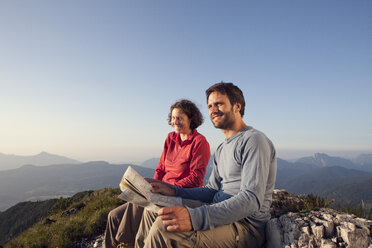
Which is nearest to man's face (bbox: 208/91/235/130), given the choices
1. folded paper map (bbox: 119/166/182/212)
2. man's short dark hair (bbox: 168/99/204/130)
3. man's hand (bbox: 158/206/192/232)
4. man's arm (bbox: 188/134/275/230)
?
man's arm (bbox: 188/134/275/230)

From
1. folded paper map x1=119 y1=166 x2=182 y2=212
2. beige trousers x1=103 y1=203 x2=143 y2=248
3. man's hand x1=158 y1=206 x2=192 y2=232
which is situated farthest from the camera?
beige trousers x1=103 y1=203 x2=143 y2=248

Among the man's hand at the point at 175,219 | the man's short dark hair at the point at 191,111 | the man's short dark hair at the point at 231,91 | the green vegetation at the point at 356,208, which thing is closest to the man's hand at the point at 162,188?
the man's hand at the point at 175,219

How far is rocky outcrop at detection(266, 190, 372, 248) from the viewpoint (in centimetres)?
239

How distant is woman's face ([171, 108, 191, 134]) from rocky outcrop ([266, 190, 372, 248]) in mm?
2479

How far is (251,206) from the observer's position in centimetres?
220

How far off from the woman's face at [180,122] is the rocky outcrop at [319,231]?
248cm

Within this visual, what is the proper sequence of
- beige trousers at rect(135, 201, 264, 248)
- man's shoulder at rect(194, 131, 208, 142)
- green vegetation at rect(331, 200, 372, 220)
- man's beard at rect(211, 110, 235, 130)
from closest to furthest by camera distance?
beige trousers at rect(135, 201, 264, 248) < man's beard at rect(211, 110, 235, 130) < green vegetation at rect(331, 200, 372, 220) < man's shoulder at rect(194, 131, 208, 142)

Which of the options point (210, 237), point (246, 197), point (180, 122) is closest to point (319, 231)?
point (246, 197)

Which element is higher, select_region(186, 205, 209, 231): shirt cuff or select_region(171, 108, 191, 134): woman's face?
select_region(171, 108, 191, 134): woman's face

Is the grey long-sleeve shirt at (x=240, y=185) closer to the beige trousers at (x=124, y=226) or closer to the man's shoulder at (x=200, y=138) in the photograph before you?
the beige trousers at (x=124, y=226)

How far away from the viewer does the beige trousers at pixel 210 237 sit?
2147 millimetres

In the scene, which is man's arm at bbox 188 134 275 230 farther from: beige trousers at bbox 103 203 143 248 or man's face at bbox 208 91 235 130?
beige trousers at bbox 103 203 143 248

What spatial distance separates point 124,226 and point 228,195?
1850 mm

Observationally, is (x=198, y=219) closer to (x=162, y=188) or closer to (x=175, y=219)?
(x=175, y=219)
